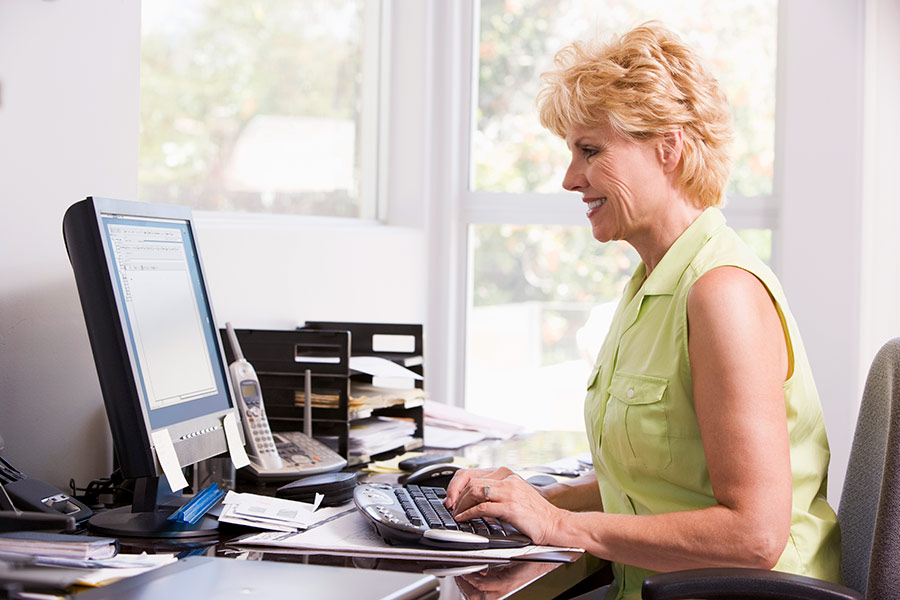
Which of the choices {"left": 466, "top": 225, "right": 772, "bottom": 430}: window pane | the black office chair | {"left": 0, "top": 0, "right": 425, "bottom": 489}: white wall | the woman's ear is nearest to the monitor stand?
{"left": 0, "top": 0, "right": 425, "bottom": 489}: white wall

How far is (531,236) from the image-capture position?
3273 millimetres

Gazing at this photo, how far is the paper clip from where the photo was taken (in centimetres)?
137

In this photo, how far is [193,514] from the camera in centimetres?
138

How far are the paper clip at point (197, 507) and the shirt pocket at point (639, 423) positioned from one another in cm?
63

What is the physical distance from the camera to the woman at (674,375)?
1.32 meters

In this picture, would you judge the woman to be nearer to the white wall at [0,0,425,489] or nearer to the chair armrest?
the chair armrest

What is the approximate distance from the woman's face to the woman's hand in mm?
470

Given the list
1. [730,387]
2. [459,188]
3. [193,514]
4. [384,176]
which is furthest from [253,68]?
[730,387]

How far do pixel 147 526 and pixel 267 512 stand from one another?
6.9 inches

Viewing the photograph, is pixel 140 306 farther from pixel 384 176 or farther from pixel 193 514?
pixel 384 176

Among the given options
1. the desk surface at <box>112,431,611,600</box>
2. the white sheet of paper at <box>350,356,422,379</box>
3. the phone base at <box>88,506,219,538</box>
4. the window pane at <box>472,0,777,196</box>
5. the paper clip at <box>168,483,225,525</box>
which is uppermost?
the window pane at <box>472,0,777,196</box>

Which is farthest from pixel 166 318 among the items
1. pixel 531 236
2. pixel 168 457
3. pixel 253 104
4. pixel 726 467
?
pixel 531 236

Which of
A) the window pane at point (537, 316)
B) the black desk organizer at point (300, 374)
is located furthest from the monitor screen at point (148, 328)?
the window pane at point (537, 316)

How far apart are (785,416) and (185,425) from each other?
2.87 feet
